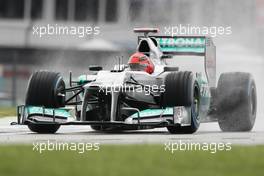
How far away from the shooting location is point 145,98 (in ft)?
50.5

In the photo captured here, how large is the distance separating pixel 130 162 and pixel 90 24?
1492 inches

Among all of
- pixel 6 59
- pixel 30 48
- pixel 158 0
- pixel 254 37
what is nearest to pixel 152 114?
pixel 158 0

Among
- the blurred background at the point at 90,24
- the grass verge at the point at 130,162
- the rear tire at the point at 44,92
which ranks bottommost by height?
the grass verge at the point at 130,162

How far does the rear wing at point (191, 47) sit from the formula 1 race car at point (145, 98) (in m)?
0.02

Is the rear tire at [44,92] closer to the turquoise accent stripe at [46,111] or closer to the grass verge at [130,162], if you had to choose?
the turquoise accent stripe at [46,111]

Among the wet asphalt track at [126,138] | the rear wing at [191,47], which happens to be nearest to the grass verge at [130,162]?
the wet asphalt track at [126,138]

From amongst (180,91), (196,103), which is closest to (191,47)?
(196,103)

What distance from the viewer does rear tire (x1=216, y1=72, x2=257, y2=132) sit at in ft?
54.8

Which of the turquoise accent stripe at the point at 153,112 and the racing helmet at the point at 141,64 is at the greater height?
the racing helmet at the point at 141,64

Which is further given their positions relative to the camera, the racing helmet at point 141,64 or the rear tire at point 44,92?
the racing helmet at point 141,64

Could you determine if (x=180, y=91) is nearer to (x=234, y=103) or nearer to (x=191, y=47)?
(x=234, y=103)

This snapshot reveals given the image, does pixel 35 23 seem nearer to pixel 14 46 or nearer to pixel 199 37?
pixel 14 46

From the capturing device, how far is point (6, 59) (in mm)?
45219

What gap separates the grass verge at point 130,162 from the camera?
891 cm
